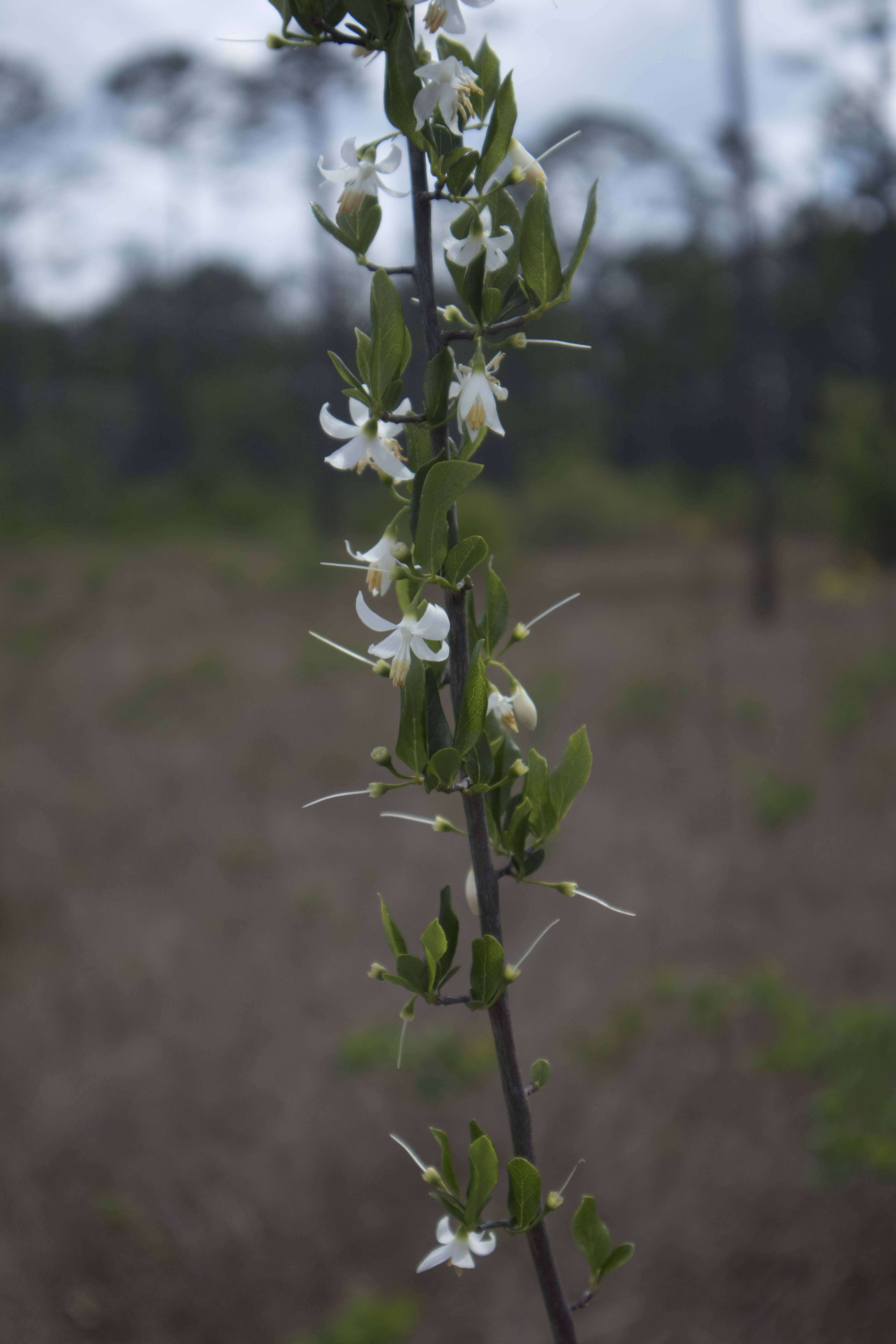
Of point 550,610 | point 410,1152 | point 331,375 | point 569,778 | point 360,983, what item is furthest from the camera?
point 331,375

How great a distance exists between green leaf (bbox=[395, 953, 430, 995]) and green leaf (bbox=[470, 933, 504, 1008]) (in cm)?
5

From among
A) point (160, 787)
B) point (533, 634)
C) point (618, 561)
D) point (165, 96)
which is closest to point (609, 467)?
point (618, 561)

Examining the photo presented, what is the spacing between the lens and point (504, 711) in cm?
103

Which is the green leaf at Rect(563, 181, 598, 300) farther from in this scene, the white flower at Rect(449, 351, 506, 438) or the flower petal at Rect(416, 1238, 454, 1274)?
the flower petal at Rect(416, 1238, 454, 1274)

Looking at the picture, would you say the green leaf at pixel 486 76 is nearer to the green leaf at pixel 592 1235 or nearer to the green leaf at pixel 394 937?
the green leaf at pixel 394 937

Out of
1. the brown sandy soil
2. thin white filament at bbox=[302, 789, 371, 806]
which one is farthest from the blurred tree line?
thin white filament at bbox=[302, 789, 371, 806]

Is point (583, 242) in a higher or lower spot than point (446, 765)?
higher

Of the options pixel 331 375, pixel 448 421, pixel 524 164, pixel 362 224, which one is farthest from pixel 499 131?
pixel 331 375

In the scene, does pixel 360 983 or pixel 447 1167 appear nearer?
pixel 447 1167

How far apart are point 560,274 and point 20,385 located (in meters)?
19.0

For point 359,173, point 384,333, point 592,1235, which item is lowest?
point 592,1235

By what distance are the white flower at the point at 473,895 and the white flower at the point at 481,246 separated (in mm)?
650

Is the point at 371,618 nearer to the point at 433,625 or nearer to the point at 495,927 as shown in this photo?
the point at 433,625

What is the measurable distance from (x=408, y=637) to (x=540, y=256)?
41 cm
